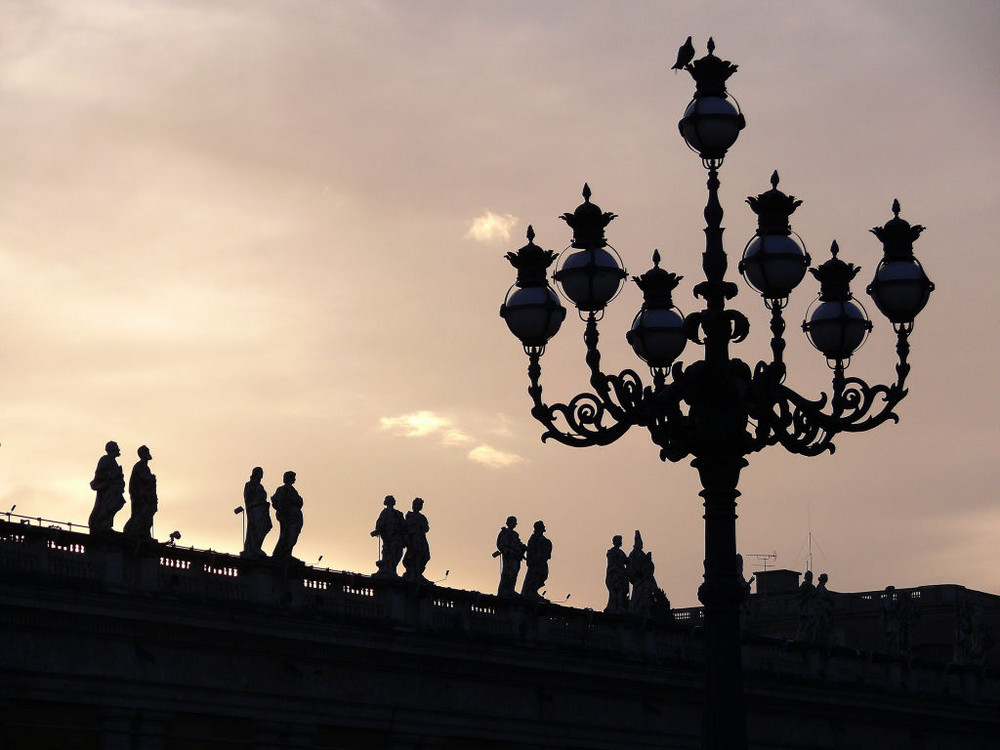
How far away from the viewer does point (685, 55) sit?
20844mm

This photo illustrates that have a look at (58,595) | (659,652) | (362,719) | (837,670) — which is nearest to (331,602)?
(362,719)

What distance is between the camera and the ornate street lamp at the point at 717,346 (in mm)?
18828

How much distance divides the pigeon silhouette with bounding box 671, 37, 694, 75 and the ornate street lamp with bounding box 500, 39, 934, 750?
15.9 inches

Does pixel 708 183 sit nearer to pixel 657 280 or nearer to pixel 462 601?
pixel 657 280

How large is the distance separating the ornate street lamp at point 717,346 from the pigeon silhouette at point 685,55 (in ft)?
1.33

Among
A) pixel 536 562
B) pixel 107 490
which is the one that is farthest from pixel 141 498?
pixel 536 562

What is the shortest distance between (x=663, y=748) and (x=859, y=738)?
31.0ft

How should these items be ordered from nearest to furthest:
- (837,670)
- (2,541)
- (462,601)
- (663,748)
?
(2,541), (462,601), (663,748), (837,670)

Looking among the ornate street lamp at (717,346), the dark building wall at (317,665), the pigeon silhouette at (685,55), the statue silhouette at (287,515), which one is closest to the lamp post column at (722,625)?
the ornate street lamp at (717,346)

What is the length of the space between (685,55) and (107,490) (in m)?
19.3

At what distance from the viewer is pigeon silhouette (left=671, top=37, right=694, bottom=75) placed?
20797mm

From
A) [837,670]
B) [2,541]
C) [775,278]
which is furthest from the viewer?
[837,670]

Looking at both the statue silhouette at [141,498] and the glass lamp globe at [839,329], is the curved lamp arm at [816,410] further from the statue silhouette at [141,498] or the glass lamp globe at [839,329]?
the statue silhouette at [141,498]

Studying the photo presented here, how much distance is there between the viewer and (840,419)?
19906 millimetres
